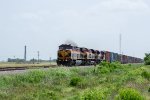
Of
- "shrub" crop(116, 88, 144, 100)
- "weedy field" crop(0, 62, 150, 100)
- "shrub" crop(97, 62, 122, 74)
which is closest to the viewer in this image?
"shrub" crop(116, 88, 144, 100)

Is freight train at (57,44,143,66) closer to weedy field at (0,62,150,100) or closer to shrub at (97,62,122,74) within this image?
shrub at (97,62,122,74)

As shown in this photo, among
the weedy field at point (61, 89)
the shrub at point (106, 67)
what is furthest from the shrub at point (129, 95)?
the shrub at point (106, 67)

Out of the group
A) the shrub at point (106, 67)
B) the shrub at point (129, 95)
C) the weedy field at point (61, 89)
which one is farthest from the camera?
the shrub at point (106, 67)

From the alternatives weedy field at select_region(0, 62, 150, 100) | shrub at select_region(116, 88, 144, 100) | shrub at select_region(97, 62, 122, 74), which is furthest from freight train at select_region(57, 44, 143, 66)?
shrub at select_region(116, 88, 144, 100)

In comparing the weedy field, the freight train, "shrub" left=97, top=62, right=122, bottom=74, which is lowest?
the weedy field

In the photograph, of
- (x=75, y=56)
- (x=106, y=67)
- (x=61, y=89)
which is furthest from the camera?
(x=75, y=56)

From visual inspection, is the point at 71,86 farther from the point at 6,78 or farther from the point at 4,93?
the point at 4,93

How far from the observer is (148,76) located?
3475 cm

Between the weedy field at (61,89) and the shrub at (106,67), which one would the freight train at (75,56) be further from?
the weedy field at (61,89)

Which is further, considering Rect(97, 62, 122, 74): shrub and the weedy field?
Rect(97, 62, 122, 74): shrub

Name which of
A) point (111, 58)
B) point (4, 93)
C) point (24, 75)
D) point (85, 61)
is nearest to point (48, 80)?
point (24, 75)

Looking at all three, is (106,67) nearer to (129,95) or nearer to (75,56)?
(75,56)

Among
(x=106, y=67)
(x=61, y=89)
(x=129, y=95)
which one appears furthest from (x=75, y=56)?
(x=129, y=95)

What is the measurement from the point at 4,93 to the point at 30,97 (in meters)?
1.54
